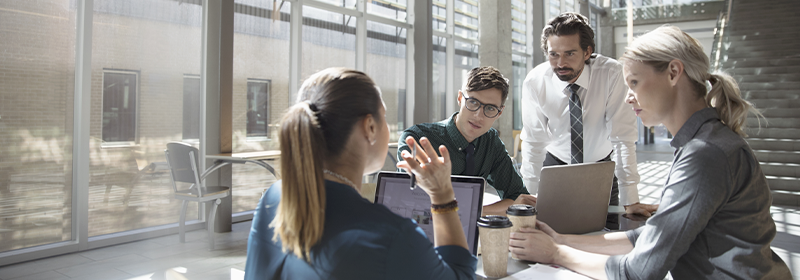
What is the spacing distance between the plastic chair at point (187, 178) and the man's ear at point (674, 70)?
3.83 meters

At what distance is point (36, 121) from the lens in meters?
3.76

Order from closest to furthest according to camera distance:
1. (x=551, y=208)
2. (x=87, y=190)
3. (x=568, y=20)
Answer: (x=551, y=208) < (x=568, y=20) < (x=87, y=190)

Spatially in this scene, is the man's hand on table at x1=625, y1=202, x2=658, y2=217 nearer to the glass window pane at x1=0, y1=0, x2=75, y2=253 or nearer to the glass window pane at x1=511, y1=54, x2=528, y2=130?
the glass window pane at x1=0, y1=0, x2=75, y2=253

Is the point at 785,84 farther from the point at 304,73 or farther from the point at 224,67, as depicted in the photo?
the point at 224,67

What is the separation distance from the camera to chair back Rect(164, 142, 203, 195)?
4.27 m

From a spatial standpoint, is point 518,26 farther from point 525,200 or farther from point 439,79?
point 525,200

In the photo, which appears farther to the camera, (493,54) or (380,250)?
(493,54)

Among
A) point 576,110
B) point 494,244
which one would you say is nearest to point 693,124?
point 494,244

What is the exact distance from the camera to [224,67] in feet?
15.6

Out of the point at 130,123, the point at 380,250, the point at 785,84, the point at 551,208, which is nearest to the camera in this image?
the point at 380,250

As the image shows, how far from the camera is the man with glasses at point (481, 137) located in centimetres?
193

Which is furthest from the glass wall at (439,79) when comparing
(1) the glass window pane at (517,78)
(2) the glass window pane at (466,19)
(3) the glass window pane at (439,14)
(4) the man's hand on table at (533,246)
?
(4) the man's hand on table at (533,246)

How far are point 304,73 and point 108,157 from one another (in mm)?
2392

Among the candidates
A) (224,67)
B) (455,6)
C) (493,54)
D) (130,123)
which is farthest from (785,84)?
(130,123)
